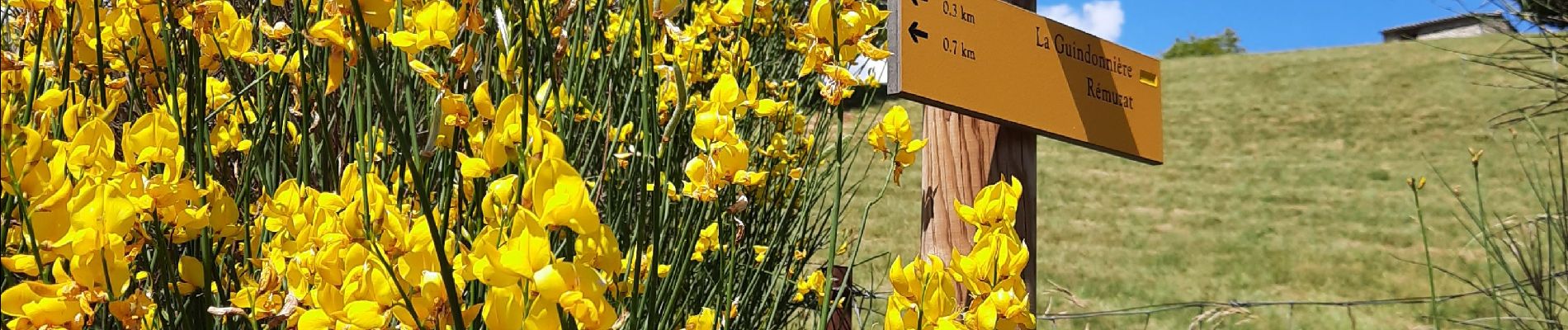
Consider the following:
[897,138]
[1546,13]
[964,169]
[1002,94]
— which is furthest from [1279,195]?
[897,138]

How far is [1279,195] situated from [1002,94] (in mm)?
7632

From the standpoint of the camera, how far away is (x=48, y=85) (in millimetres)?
1221

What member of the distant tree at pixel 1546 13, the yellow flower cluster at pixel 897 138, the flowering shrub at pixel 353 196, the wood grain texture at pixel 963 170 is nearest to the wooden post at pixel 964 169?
the wood grain texture at pixel 963 170

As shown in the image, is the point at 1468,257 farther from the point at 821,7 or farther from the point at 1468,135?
the point at 821,7

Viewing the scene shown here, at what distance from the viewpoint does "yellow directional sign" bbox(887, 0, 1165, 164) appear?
1.14 metres

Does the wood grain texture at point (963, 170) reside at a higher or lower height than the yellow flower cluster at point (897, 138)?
lower

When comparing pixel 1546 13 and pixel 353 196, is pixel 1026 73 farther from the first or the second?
pixel 1546 13

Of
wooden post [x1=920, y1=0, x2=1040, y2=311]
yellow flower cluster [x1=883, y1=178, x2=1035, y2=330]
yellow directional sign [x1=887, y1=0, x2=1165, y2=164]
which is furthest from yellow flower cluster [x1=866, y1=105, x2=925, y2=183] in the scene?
yellow flower cluster [x1=883, y1=178, x2=1035, y2=330]

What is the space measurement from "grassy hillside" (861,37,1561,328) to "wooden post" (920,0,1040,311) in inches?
65.5

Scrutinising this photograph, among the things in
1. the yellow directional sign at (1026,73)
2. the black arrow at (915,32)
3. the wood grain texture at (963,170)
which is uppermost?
the black arrow at (915,32)

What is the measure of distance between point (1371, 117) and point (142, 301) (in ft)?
38.9

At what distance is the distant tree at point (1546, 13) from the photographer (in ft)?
7.77

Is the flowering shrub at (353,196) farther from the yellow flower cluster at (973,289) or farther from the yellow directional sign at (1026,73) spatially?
the yellow directional sign at (1026,73)

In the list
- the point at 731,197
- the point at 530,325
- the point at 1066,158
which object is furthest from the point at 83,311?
the point at 1066,158
